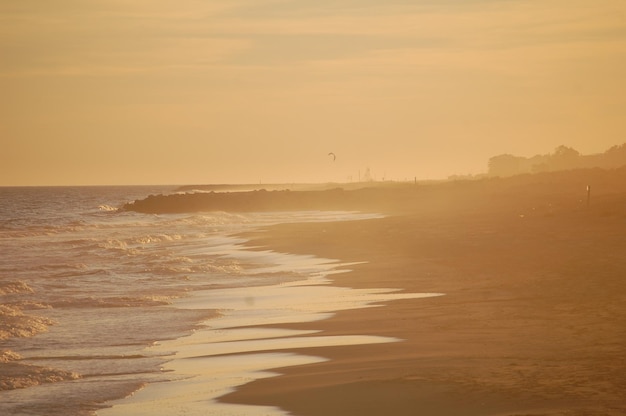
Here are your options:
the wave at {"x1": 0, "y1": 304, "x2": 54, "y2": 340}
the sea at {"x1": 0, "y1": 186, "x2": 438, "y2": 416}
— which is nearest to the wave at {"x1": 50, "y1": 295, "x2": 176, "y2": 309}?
the sea at {"x1": 0, "y1": 186, "x2": 438, "y2": 416}

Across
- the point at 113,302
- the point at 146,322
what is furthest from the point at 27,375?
the point at 113,302

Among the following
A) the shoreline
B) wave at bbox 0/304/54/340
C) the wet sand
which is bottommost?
the shoreline

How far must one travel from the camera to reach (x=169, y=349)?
1770 cm

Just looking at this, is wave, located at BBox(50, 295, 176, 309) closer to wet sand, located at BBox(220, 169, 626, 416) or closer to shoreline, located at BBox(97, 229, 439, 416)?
shoreline, located at BBox(97, 229, 439, 416)

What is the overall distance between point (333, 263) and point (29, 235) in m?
42.6

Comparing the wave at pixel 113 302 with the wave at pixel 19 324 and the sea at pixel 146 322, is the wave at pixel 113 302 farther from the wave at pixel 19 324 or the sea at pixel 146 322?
the wave at pixel 19 324

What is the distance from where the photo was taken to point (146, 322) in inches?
845

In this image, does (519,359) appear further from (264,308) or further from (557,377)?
(264,308)

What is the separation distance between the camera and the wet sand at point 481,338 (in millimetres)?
12414

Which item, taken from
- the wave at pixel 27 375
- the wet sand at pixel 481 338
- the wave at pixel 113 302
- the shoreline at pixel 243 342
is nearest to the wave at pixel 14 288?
the wave at pixel 113 302

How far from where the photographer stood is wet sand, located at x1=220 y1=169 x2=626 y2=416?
40.7 feet

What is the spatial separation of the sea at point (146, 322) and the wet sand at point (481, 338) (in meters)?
0.97

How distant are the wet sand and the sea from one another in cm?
97

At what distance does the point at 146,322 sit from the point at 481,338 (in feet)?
26.8
